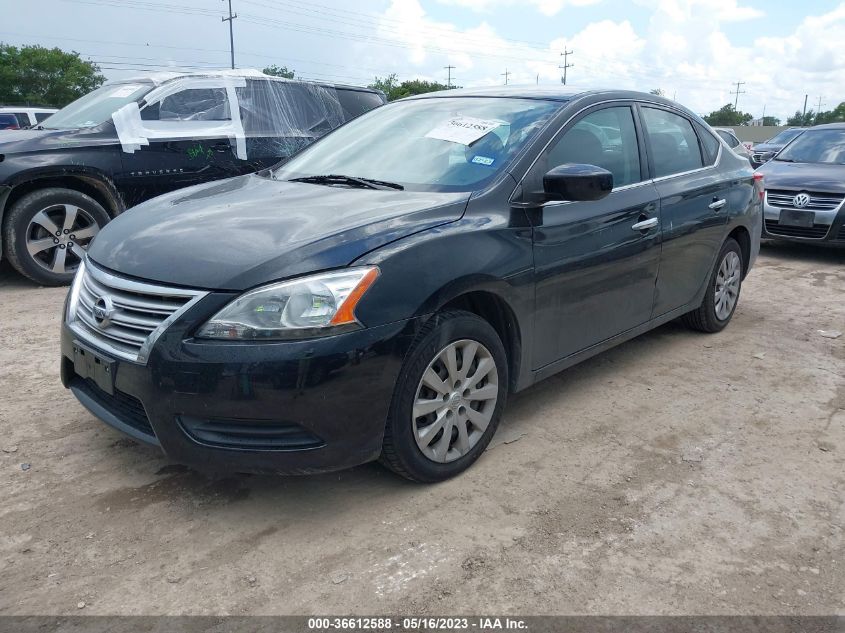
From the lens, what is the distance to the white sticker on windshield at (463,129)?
11.4 feet

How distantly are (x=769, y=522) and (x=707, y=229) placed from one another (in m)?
2.27

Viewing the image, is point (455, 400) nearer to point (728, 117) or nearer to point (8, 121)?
point (8, 121)

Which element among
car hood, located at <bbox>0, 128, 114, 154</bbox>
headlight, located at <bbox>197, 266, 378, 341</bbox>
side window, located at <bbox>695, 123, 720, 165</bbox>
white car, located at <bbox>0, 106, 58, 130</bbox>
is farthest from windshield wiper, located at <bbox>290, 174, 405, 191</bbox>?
white car, located at <bbox>0, 106, 58, 130</bbox>

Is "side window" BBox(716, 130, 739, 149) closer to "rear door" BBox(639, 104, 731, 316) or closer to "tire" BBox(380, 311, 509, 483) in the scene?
"rear door" BBox(639, 104, 731, 316)

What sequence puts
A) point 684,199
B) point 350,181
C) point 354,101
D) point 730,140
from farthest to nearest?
point 730,140 < point 354,101 < point 684,199 < point 350,181

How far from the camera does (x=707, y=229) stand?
4555 mm

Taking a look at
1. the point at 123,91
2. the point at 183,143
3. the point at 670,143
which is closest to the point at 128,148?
the point at 183,143

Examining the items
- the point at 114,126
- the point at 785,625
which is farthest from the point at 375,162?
the point at 114,126

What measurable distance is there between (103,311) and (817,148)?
933cm

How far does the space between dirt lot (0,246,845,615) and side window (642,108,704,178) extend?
1361 mm

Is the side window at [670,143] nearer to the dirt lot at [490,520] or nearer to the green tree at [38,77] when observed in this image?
the dirt lot at [490,520]

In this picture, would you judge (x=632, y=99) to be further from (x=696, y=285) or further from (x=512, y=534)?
(x=512, y=534)

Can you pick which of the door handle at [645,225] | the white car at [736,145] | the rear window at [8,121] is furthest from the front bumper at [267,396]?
the rear window at [8,121]

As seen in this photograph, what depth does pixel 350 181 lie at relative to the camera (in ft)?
11.4
